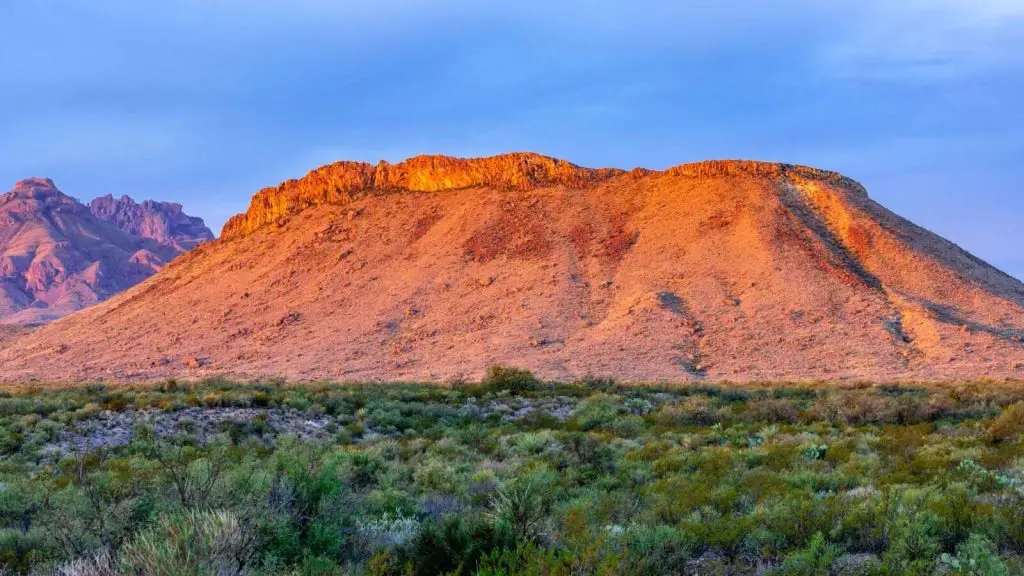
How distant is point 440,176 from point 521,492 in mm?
72507

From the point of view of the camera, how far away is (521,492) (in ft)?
27.7

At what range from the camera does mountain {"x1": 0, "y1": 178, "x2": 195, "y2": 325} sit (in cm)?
16725

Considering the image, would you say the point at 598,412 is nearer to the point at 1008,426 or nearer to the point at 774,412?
the point at 774,412

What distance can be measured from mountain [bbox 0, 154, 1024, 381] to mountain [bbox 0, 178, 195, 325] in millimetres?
109983

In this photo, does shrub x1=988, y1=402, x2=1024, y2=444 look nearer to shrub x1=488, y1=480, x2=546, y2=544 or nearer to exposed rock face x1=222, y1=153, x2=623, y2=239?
shrub x1=488, y1=480, x2=546, y2=544

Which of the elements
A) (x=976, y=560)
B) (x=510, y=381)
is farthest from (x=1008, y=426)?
(x=510, y=381)

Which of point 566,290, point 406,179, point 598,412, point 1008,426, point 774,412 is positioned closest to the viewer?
point 1008,426

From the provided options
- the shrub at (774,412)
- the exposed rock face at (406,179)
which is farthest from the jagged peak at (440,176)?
the shrub at (774,412)

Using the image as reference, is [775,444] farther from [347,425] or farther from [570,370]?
[570,370]

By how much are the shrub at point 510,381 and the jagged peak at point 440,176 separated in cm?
4488

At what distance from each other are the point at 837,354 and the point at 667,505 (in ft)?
132

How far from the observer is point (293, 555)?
6668 mm

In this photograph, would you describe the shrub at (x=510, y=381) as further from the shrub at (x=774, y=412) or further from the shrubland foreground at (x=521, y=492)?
the shrub at (x=774, y=412)

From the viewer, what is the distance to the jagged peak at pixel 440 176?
71.2m
